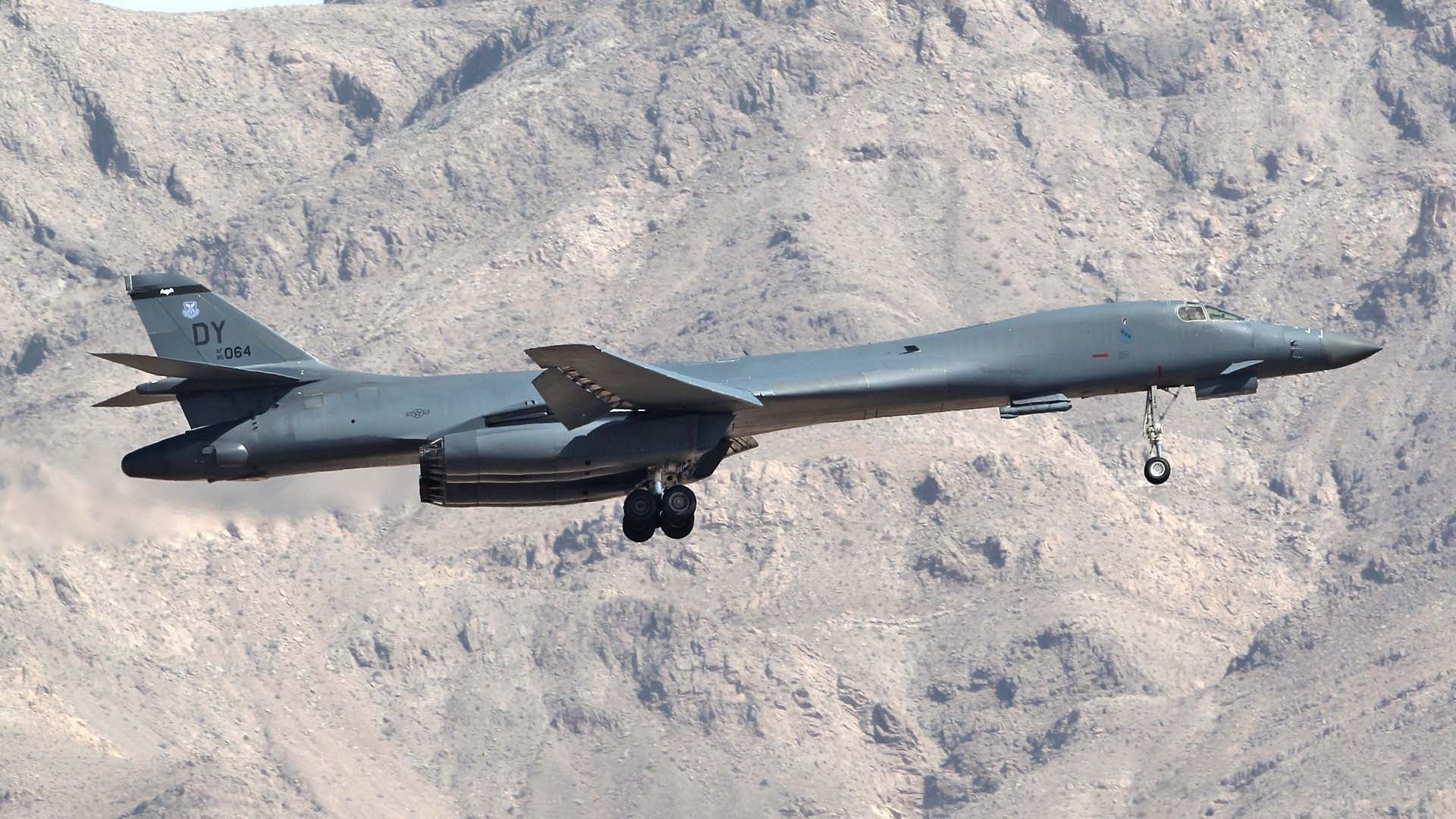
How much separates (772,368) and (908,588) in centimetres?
14601

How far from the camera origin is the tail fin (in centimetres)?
5738

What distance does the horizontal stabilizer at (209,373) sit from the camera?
53.5 m

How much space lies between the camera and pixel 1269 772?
18338 cm

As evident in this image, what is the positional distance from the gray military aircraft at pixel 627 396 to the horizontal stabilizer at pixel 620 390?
60mm

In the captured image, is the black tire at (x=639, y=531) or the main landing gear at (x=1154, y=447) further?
the main landing gear at (x=1154, y=447)

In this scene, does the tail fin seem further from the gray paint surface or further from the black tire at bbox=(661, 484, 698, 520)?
the black tire at bbox=(661, 484, 698, 520)

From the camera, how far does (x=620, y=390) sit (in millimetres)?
53188

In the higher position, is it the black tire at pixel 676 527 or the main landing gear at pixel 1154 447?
the main landing gear at pixel 1154 447

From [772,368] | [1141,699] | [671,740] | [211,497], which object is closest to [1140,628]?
[1141,699]

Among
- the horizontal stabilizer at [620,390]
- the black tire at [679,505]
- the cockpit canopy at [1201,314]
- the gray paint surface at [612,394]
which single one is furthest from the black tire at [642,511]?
the cockpit canopy at [1201,314]

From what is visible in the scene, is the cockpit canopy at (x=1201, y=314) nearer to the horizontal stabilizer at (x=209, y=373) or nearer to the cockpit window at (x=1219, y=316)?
the cockpit window at (x=1219, y=316)

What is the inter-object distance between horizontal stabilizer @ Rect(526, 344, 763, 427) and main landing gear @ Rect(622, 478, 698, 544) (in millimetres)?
1902

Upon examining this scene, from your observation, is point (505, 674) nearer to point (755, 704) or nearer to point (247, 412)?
point (755, 704)

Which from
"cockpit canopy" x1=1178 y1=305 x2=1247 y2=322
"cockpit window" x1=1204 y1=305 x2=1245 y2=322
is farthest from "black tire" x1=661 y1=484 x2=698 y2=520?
"cockpit window" x1=1204 y1=305 x2=1245 y2=322
